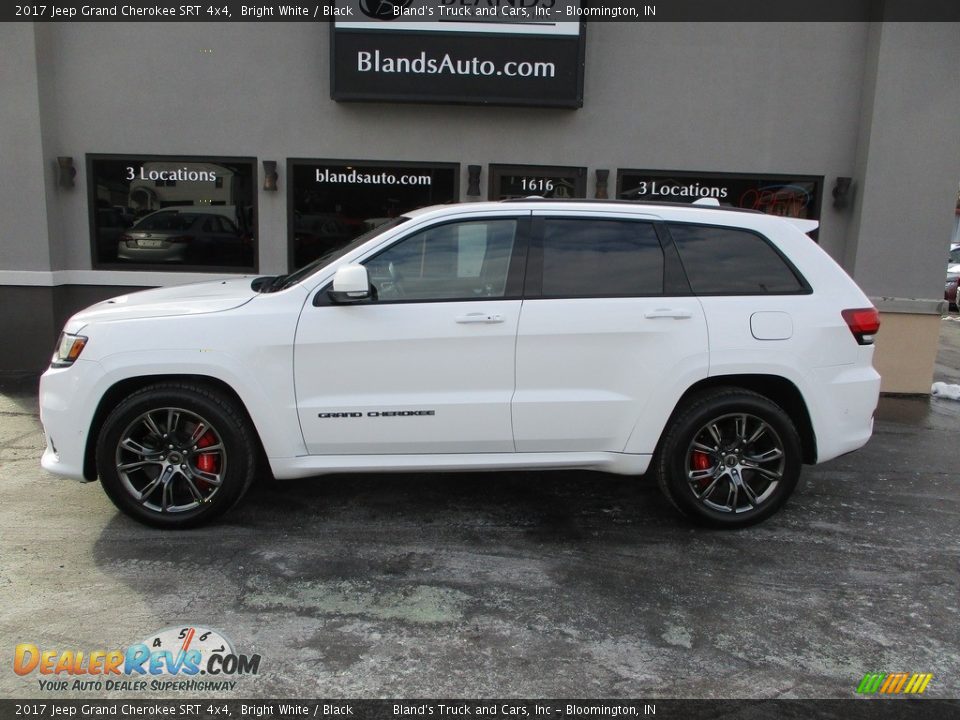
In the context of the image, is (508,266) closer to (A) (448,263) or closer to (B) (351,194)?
(A) (448,263)

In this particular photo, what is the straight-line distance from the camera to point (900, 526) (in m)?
5.03

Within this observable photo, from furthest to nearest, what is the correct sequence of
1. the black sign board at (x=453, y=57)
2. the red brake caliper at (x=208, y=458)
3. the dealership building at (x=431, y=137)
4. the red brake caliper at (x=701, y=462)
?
the dealership building at (x=431, y=137) → the black sign board at (x=453, y=57) → the red brake caliper at (x=701, y=462) → the red brake caliper at (x=208, y=458)

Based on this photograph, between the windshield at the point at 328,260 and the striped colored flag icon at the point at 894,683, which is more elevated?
the windshield at the point at 328,260

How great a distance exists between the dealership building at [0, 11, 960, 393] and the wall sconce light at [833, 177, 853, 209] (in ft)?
0.07

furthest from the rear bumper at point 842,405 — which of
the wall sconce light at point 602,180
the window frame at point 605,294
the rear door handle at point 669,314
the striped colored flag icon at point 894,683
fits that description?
the wall sconce light at point 602,180

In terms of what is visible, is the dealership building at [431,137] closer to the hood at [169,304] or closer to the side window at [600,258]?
the hood at [169,304]

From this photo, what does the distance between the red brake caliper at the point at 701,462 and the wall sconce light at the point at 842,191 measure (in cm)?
504

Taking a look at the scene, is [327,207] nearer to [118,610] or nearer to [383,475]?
[383,475]

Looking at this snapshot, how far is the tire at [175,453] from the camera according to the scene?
4.45 m

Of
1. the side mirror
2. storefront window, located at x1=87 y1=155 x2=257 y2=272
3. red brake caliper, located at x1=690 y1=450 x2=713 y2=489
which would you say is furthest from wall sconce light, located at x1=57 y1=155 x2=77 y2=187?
red brake caliper, located at x1=690 y1=450 x2=713 y2=489

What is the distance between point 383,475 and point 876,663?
11.3ft

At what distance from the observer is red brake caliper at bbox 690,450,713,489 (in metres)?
4.80

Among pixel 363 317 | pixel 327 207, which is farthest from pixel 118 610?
pixel 327 207

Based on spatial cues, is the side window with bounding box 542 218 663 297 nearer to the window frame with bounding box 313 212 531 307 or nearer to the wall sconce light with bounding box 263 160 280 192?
the window frame with bounding box 313 212 531 307
